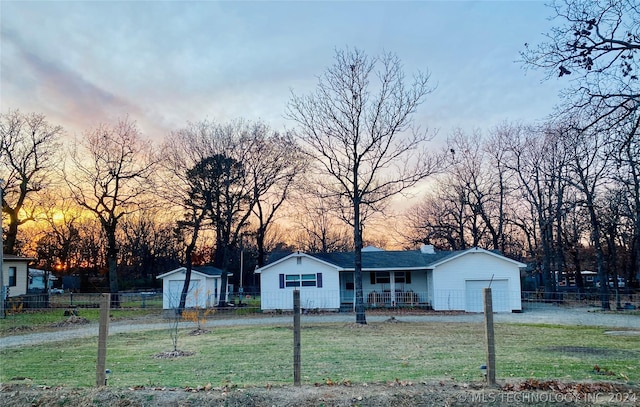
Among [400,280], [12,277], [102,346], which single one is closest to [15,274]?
[12,277]

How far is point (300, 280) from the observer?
99.6 ft

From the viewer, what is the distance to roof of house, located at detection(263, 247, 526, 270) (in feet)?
99.7

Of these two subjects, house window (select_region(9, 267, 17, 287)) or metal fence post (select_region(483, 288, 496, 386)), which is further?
house window (select_region(9, 267, 17, 287))

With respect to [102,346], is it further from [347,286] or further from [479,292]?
[347,286]

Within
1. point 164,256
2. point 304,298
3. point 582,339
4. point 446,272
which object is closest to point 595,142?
point 582,339

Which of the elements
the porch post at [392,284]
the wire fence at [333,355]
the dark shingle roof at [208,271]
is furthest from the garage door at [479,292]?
the dark shingle roof at [208,271]

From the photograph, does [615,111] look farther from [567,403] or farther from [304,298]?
[304,298]

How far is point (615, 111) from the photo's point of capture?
10.0 m

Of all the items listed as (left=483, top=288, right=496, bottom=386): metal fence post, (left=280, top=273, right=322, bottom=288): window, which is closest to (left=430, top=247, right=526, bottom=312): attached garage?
(left=280, top=273, right=322, bottom=288): window

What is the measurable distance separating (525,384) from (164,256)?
57311 millimetres

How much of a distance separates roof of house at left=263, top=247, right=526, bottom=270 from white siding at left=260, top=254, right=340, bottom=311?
1.29 ft

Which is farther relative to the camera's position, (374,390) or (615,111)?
(615,111)

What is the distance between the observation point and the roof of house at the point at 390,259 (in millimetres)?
30391

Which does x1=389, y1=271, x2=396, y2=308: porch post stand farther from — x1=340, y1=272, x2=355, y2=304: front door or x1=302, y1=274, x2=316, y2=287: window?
x1=302, y1=274, x2=316, y2=287: window
